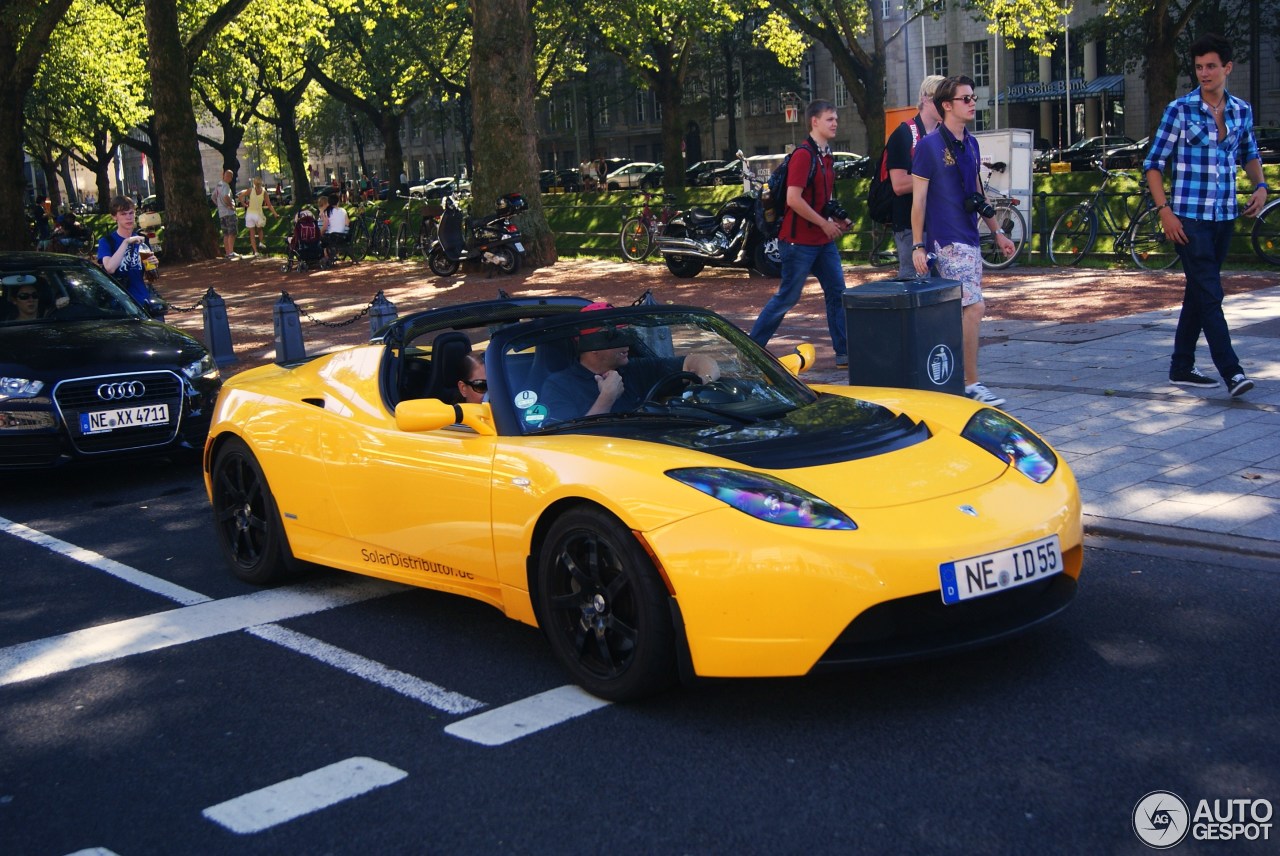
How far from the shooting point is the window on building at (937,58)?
66062mm

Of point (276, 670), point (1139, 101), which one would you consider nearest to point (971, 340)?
point (276, 670)

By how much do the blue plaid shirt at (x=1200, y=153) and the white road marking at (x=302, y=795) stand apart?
253 inches

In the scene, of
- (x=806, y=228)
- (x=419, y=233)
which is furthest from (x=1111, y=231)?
(x=419, y=233)

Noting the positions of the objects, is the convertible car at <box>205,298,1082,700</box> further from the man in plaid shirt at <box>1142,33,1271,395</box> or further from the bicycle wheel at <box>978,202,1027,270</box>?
the bicycle wheel at <box>978,202,1027,270</box>

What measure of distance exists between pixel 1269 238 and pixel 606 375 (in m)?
13.3

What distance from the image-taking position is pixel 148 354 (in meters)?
8.90

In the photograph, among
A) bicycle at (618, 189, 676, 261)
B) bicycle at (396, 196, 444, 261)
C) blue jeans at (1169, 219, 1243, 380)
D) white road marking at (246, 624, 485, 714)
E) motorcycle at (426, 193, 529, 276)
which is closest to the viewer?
white road marking at (246, 624, 485, 714)

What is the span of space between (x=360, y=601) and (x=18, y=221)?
25.3 metres

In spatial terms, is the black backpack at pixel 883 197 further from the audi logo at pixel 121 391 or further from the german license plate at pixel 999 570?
the german license plate at pixel 999 570

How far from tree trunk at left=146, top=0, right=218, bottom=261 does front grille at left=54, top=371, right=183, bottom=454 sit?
2088 centimetres

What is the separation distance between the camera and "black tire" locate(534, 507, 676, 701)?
13.8ft

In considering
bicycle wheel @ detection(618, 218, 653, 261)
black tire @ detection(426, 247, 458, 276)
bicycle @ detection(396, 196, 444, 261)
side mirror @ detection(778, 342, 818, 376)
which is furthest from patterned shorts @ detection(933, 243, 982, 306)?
bicycle @ detection(396, 196, 444, 261)

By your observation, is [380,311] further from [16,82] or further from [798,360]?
[16,82]

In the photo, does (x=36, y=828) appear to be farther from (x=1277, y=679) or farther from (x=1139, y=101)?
(x=1139, y=101)
